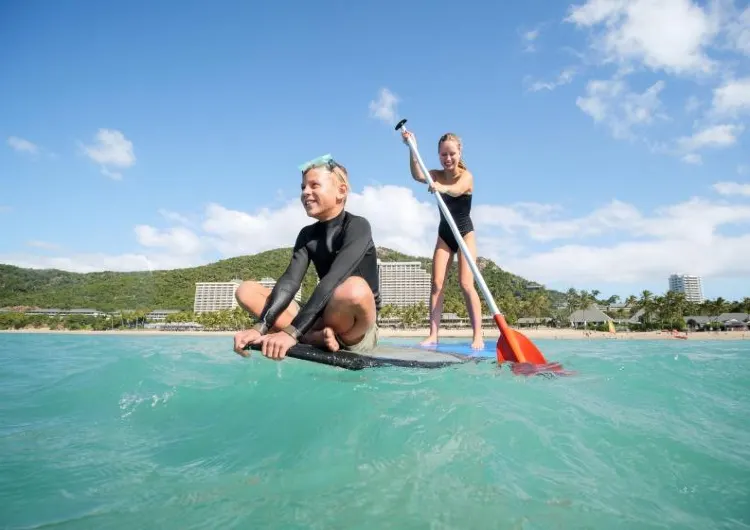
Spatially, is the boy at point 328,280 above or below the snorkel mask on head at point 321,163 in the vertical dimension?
below

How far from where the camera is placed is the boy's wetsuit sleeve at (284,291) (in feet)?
8.98

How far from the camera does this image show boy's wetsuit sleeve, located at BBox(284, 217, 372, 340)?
2652 millimetres

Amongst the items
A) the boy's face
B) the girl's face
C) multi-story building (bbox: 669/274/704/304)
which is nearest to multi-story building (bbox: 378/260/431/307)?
the girl's face

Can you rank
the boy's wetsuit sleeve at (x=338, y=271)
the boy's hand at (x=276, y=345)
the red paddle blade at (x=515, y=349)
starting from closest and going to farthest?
the boy's hand at (x=276, y=345) < the boy's wetsuit sleeve at (x=338, y=271) < the red paddle blade at (x=515, y=349)

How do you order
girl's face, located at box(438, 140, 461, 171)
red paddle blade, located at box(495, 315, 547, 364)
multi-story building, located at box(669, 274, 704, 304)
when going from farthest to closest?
multi-story building, located at box(669, 274, 704, 304) < girl's face, located at box(438, 140, 461, 171) < red paddle blade, located at box(495, 315, 547, 364)

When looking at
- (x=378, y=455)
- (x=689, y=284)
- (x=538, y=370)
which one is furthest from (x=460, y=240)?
(x=689, y=284)

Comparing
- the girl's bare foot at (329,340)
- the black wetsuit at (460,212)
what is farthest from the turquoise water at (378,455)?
Result: the black wetsuit at (460,212)

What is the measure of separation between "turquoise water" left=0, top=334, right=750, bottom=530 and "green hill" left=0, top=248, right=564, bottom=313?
2785 inches

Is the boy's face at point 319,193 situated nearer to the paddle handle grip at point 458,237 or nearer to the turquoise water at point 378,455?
the turquoise water at point 378,455

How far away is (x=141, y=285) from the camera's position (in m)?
99.8

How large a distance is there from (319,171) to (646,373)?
373 cm

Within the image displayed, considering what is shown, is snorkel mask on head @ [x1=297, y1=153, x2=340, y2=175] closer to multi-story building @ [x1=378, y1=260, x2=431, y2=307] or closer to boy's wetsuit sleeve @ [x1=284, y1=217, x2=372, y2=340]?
boy's wetsuit sleeve @ [x1=284, y1=217, x2=372, y2=340]


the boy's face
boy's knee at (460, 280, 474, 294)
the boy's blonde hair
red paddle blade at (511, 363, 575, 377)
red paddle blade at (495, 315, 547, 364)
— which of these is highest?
the boy's blonde hair

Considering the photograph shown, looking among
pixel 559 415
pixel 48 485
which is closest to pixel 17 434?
pixel 48 485
